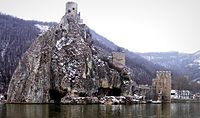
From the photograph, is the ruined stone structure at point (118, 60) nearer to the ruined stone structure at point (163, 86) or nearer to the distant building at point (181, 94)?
the ruined stone structure at point (163, 86)

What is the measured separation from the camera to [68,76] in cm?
9312

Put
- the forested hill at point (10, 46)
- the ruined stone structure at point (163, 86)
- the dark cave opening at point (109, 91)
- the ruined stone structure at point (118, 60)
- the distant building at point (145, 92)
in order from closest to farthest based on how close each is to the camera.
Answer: the dark cave opening at point (109, 91) < the ruined stone structure at point (118, 60) < the distant building at point (145, 92) < the ruined stone structure at point (163, 86) < the forested hill at point (10, 46)

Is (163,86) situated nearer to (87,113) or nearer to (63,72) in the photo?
(63,72)

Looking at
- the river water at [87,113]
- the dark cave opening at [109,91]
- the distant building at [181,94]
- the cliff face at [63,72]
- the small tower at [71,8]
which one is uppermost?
the small tower at [71,8]

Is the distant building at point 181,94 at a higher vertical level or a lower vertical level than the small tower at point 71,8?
lower

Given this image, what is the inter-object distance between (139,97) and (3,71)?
61.9 meters

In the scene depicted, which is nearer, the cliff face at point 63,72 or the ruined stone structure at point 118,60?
the cliff face at point 63,72

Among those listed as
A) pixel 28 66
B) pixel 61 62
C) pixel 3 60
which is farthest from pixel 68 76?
pixel 3 60

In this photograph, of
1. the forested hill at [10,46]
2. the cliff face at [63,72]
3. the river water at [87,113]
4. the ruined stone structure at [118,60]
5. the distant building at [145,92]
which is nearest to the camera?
the river water at [87,113]

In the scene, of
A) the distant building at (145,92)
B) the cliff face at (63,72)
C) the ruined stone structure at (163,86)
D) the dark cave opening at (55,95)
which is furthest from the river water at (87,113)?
the ruined stone structure at (163,86)

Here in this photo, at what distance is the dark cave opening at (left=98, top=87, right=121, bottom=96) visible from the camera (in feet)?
337

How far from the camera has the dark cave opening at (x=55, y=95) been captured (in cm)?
9306

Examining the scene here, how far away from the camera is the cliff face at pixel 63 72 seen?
92356mm

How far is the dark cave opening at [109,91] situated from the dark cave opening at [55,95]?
12490mm
